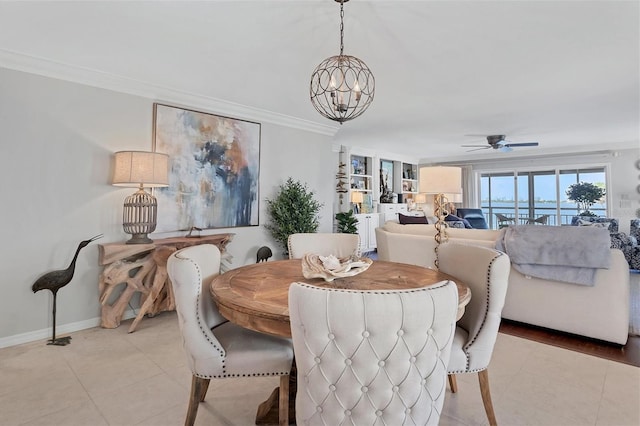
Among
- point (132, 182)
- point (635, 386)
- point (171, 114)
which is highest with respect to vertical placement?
point (171, 114)

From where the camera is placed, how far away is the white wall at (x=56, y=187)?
8.62 ft

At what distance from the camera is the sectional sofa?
258 cm

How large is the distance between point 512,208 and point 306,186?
19.8ft

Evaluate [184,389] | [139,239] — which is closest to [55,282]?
[139,239]

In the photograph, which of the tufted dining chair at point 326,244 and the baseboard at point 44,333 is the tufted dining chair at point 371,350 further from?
the baseboard at point 44,333

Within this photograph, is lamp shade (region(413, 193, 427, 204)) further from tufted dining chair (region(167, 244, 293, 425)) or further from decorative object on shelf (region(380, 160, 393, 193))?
tufted dining chair (region(167, 244, 293, 425))

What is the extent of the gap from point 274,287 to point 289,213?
8.90ft

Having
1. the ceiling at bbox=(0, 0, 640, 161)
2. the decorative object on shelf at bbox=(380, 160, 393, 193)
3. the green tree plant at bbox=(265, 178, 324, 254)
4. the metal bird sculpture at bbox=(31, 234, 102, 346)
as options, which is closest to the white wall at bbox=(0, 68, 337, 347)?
the metal bird sculpture at bbox=(31, 234, 102, 346)

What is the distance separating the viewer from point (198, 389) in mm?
1547

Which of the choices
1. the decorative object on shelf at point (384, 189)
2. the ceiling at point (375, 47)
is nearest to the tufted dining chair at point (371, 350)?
the ceiling at point (375, 47)

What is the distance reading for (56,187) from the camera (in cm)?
281

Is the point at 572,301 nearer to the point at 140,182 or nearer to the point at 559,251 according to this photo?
the point at 559,251

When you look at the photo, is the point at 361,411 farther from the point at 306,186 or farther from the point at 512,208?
the point at 512,208

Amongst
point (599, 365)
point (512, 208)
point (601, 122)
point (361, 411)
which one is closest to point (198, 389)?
point (361, 411)
